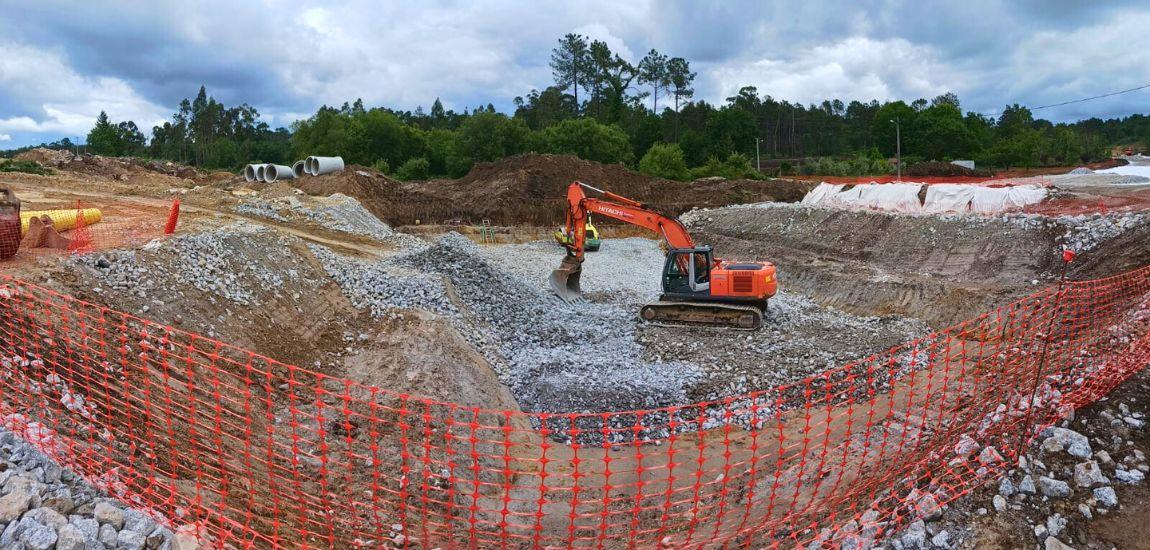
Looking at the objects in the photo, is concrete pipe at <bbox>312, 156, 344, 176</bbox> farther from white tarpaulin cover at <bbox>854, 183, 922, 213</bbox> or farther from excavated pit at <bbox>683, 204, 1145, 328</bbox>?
white tarpaulin cover at <bbox>854, 183, 922, 213</bbox>

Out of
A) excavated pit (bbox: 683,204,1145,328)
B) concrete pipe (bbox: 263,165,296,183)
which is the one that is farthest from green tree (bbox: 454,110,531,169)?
excavated pit (bbox: 683,204,1145,328)

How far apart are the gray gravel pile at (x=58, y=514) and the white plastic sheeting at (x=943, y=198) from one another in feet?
68.5

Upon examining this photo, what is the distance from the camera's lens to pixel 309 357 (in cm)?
988

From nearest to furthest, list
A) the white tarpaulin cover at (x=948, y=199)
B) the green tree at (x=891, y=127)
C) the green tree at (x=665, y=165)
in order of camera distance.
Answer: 1. the white tarpaulin cover at (x=948, y=199)
2. the green tree at (x=665, y=165)
3. the green tree at (x=891, y=127)

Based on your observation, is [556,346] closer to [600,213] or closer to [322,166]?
[600,213]

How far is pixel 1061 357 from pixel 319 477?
338 inches

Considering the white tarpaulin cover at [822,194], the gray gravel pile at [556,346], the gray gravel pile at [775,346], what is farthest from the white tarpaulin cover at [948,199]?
the gray gravel pile at [556,346]

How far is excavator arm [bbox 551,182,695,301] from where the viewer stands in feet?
45.9

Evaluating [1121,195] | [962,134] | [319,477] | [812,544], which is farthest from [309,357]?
[962,134]

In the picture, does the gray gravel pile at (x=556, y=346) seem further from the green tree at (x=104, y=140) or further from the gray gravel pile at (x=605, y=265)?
the green tree at (x=104, y=140)

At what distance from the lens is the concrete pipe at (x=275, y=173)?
26922 mm

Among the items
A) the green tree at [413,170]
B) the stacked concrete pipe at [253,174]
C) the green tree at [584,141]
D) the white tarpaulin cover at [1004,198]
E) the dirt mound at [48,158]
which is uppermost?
the green tree at [584,141]

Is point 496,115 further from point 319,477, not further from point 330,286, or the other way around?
point 319,477

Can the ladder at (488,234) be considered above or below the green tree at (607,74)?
below
